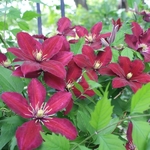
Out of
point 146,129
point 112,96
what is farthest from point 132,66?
point 146,129

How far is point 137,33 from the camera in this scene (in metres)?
0.78

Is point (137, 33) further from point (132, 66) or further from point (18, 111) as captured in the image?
point (18, 111)

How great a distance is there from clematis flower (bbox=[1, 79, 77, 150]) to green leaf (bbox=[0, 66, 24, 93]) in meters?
0.04

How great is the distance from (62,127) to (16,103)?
0.08 metres

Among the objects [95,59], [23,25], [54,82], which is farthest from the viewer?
[23,25]

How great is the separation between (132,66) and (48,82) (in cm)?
19

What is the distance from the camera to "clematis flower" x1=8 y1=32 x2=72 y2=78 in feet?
1.85

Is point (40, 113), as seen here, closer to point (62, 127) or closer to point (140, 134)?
point (62, 127)

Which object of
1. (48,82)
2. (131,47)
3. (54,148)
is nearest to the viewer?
(54,148)

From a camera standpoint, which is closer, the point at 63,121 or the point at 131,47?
the point at 63,121

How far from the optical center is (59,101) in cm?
55

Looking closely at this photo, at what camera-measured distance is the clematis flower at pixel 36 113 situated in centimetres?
50

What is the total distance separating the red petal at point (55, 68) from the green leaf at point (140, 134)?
0.15m

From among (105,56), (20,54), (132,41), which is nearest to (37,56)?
(20,54)
